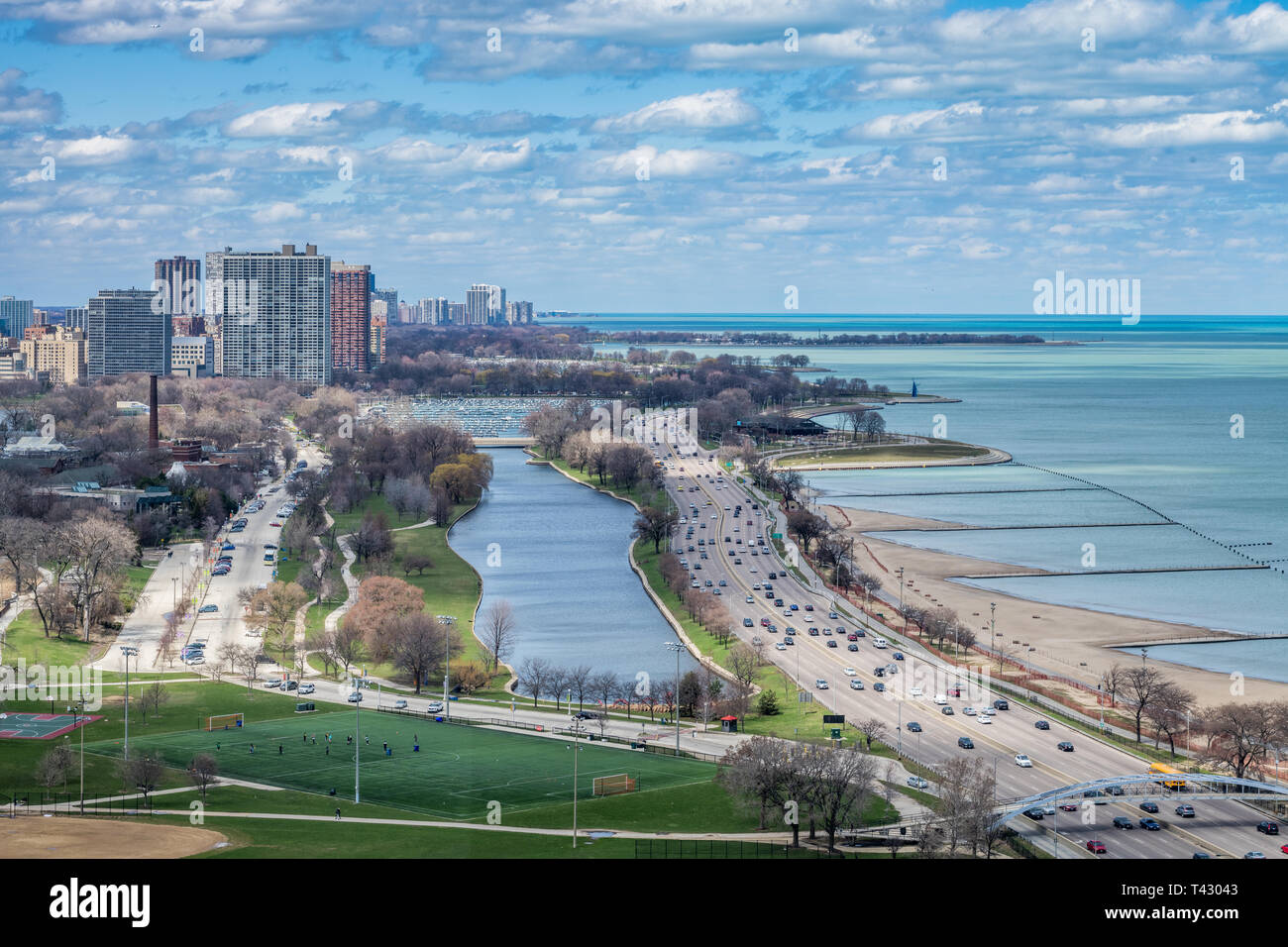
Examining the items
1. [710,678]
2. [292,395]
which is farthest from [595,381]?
[710,678]

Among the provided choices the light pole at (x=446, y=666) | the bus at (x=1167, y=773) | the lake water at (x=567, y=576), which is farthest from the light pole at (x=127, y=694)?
the bus at (x=1167, y=773)

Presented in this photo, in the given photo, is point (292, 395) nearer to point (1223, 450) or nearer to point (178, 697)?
point (1223, 450)

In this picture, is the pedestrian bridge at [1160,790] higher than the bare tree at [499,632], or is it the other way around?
the pedestrian bridge at [1160,790]

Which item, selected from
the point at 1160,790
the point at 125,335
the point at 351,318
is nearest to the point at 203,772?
the point at 1160,790

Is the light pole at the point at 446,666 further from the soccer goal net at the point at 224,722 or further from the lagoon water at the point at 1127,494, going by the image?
the lagoon water at the point at 1127,494
